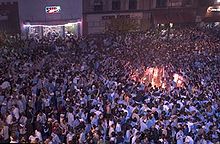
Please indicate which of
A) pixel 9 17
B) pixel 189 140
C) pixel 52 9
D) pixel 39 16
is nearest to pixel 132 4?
pixel 52 9

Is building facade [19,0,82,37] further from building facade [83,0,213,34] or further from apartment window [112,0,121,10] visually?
apartment window [112,0,121,10]

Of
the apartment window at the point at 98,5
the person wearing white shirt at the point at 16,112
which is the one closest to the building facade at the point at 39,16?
the apartment window at the point at 98,5

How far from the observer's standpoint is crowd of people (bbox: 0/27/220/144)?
1375 centimetres

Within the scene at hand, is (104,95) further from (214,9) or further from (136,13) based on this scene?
(214,9)

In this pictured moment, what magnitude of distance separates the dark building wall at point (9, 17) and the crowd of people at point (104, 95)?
648 cm

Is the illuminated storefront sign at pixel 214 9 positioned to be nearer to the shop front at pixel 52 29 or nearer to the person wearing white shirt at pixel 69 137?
the shop front at pixel 52 29

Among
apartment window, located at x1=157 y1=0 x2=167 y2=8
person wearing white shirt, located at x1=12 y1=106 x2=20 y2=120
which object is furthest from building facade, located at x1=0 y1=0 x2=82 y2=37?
person wearing white shirt, located at x1=12 y1=106 x2=20 y2=120

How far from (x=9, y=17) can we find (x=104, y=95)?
Result: 19.8 m

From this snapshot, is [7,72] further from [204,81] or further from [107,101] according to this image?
[204,81]

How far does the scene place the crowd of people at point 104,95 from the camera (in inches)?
541

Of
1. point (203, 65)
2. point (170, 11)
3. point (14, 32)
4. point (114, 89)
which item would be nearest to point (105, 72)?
point (114, 89)

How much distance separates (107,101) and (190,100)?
359 cm

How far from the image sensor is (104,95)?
17.2m

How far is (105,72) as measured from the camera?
21266 millimetres
